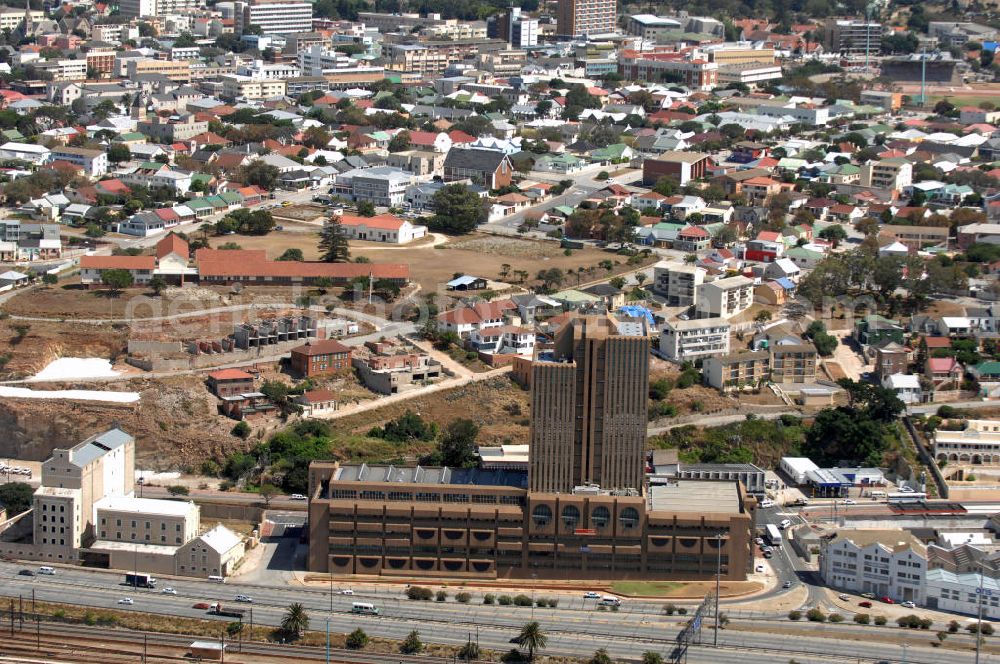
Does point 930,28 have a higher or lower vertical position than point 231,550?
higher

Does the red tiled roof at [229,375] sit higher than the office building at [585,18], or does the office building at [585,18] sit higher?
the office building at [585,18]

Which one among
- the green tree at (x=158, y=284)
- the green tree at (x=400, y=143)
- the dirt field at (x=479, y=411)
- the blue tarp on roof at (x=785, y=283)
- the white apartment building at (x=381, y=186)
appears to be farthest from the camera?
the green tree at (x=400, y=143)

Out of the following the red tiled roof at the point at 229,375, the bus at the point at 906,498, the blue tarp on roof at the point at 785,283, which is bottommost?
the bus at the point at 906,498

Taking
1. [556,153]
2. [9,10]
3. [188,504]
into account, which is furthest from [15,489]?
[9,10]

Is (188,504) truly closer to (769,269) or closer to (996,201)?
(769,269)

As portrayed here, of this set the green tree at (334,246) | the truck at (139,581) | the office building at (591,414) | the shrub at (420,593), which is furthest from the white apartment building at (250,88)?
the shrub at (420,593)

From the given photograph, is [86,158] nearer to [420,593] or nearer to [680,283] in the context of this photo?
[680,283]

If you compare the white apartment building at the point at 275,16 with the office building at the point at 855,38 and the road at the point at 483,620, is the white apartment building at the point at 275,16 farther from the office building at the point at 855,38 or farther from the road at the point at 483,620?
the road at the point at 483,620
